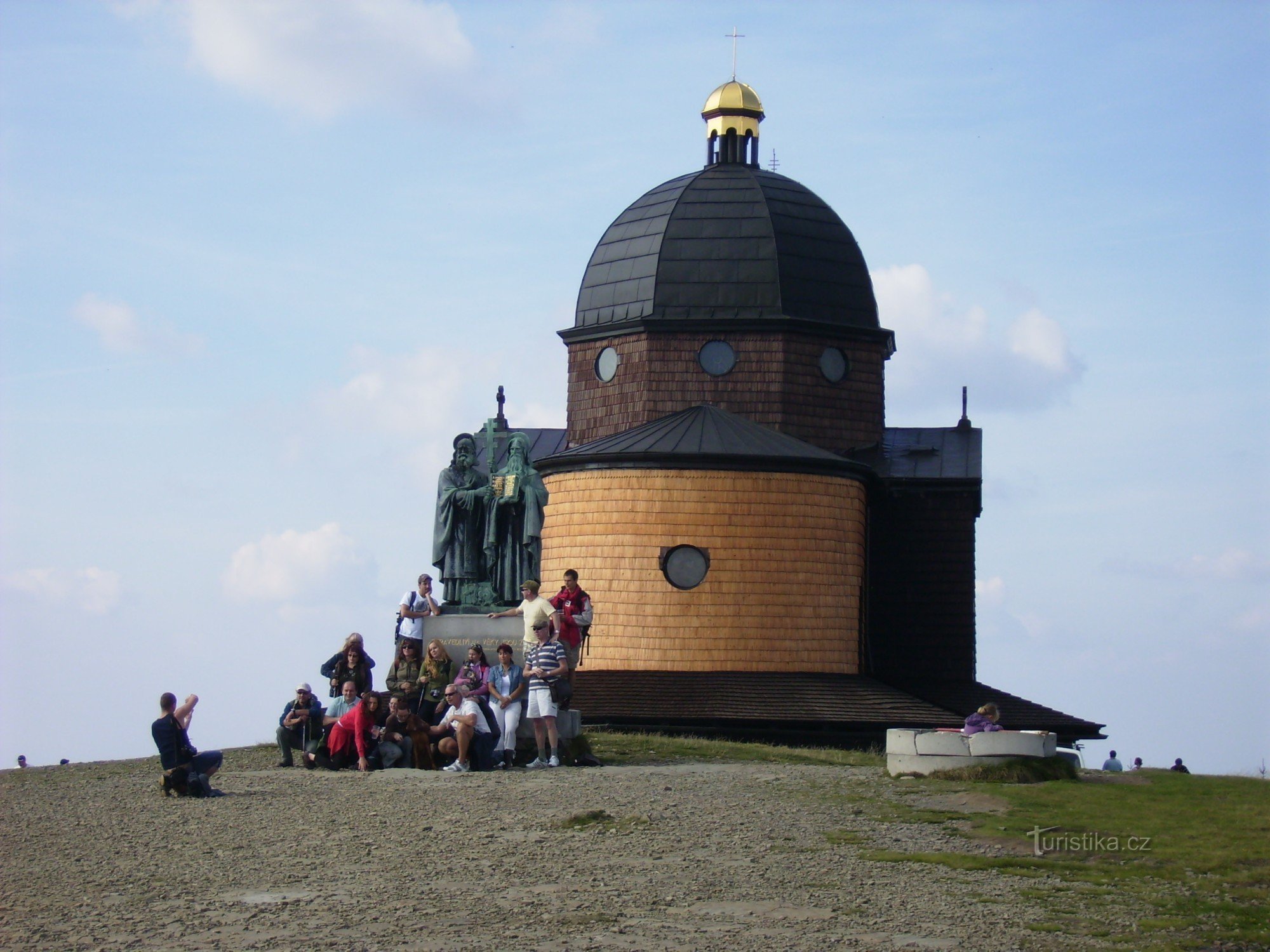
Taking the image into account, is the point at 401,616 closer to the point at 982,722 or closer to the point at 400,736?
the point at 400,736

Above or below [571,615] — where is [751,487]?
above

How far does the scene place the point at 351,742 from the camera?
64.2 feet

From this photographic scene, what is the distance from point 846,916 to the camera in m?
12.0

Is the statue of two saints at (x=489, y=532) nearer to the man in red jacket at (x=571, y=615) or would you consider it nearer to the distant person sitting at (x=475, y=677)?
the man in red jacket at (x=571, y=615)

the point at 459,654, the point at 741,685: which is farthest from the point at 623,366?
the point at 459,654

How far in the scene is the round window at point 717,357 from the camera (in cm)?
3447

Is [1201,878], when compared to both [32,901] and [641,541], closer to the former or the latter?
[32,901]

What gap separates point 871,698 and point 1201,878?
1586 cm

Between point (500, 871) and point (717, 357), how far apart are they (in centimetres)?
2195

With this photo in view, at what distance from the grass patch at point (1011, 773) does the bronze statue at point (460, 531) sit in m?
7.44

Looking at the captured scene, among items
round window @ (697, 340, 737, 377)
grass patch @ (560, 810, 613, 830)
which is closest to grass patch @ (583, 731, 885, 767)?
grass patch @ (560, 810, 613, 830)

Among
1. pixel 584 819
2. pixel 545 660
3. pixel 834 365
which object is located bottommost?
pixel 584 819

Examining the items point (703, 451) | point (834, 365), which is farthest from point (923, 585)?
point (703, 451)

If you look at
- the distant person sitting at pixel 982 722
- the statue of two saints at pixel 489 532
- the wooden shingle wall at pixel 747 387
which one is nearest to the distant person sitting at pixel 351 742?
the statue of two saints at pixel 489 532
